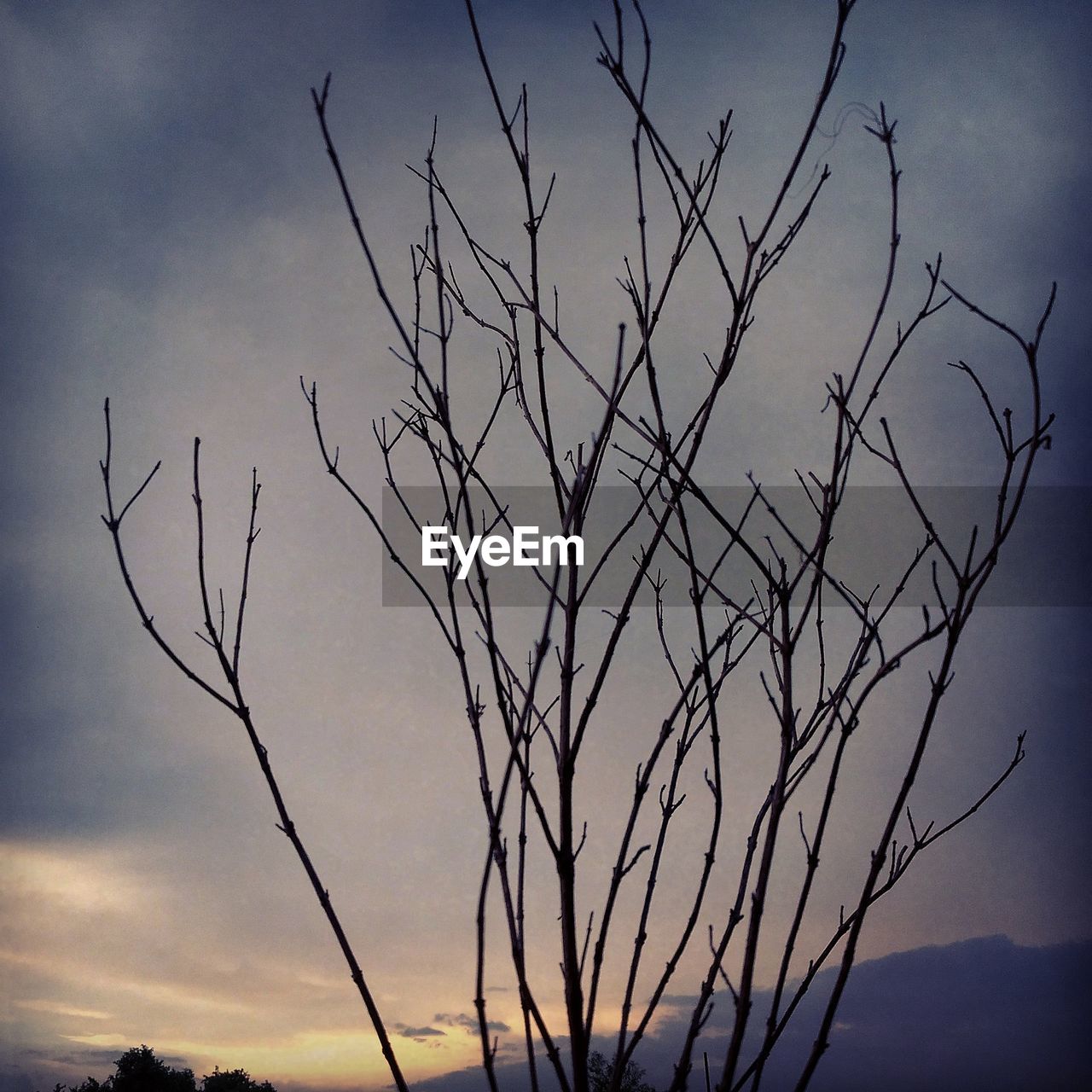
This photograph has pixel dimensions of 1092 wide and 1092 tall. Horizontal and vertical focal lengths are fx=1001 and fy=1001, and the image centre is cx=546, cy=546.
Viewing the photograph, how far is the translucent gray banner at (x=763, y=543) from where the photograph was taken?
3.32 ft

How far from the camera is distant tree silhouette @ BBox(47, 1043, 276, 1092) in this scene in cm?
259

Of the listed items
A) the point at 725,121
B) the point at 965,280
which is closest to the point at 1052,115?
the point at 965,280

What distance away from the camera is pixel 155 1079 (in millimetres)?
2631

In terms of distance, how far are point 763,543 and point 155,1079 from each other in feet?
7.53

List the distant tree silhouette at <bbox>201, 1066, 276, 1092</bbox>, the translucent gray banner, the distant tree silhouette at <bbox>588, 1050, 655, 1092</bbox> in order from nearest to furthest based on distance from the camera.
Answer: the translucent gray banner
the distant tree silhouette at <bbox>588, 1050, 655, 1092</bbox>
the distant tree silhouette at <bbox>201, 1066, 276, 1092</bbox>

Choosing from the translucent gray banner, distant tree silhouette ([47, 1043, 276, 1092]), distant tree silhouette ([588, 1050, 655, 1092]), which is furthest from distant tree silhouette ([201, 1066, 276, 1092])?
the translucent gray banner

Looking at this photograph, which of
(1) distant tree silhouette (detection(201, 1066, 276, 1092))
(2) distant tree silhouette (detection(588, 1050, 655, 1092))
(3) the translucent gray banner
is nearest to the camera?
(3) the translucent gray banner

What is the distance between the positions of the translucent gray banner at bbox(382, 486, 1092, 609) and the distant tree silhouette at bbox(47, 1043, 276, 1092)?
4.31ft

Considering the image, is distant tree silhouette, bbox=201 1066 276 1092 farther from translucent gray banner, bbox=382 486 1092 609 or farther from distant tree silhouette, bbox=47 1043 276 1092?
translucent gray banner, bbox=382 486 1092 609

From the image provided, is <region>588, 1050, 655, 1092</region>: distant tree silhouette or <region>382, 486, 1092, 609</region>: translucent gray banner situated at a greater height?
<region>382, 486, 1092, 609</region>: translucent gray banner

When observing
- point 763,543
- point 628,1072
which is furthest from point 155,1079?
point 763,543

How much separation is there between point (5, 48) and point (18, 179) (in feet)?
1.38

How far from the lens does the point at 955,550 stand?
2588 millimetres

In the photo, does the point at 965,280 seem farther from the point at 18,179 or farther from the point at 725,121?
the point at 18,179
